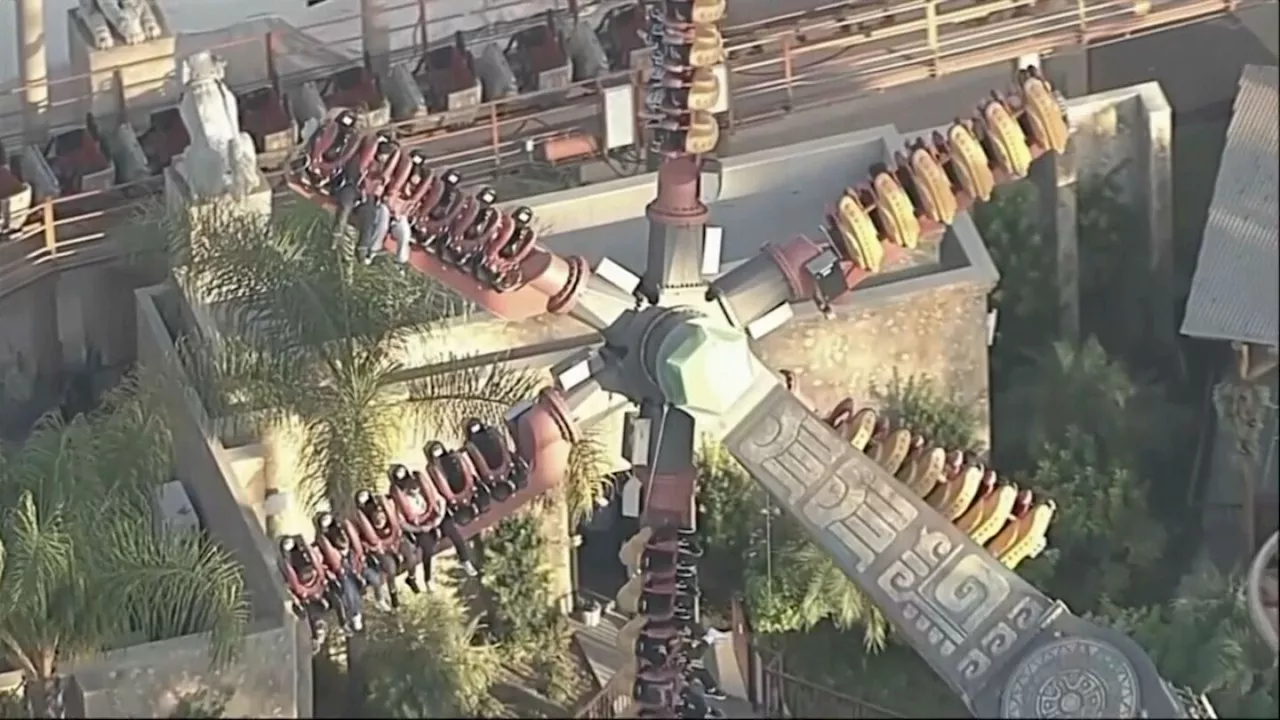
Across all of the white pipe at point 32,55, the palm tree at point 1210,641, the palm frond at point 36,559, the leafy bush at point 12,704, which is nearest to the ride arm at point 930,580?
the palm tree at point 1210,641

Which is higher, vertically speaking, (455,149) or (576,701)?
(455,149)

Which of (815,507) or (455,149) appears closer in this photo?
(815,507)

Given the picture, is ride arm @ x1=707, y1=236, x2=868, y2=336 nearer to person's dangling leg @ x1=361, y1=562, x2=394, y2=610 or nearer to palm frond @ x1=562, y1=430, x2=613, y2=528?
palm frond @ x1=562, y1=430, x2=613, y2=528

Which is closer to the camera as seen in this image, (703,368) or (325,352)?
(703,368)

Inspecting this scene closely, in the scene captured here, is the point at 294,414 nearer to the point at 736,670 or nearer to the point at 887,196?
the point at 736,670

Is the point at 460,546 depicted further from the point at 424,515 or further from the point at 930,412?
the point at 930,412

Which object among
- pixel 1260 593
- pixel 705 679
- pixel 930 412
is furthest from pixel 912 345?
pixel 1260 593

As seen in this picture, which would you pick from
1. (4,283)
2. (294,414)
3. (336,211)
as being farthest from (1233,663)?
(4,283)
